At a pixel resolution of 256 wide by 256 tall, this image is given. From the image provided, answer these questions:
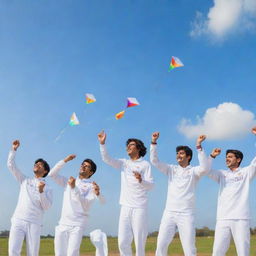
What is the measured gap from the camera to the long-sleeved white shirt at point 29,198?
764 cm

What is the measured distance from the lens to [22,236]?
7.50 metres

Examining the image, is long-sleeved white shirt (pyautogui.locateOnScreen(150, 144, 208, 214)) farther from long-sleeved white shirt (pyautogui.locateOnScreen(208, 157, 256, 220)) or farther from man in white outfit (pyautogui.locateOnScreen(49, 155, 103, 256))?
man in white outfit (pyautogui.locateOnScreen(49, 155, 103, 256))

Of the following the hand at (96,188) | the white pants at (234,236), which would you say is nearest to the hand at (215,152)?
the white pants at (234,236)

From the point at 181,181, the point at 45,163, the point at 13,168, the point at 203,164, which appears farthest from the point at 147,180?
the point at 13,168

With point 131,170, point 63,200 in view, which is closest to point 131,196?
point 131,170

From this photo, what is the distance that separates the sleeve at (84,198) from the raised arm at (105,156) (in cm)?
68

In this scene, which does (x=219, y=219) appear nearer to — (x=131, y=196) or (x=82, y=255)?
(x=131, y=196)

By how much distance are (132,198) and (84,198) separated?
0.97 m

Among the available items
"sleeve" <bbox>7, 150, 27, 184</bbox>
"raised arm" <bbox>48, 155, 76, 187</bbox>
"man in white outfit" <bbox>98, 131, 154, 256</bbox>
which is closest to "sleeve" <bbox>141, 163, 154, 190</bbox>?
"man in white outfit" <bbox>98, 131, 154, 256</bbox>

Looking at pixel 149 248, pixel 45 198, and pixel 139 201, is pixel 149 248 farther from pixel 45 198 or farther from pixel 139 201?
pixel 139 201

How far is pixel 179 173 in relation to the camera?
7.38 m

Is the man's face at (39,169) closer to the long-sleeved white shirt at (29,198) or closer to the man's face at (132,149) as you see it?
the long-sleeved white shirt at (29,198)

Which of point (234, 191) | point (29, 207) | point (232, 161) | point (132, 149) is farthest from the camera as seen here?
point (132, 149)

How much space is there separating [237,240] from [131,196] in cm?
186
